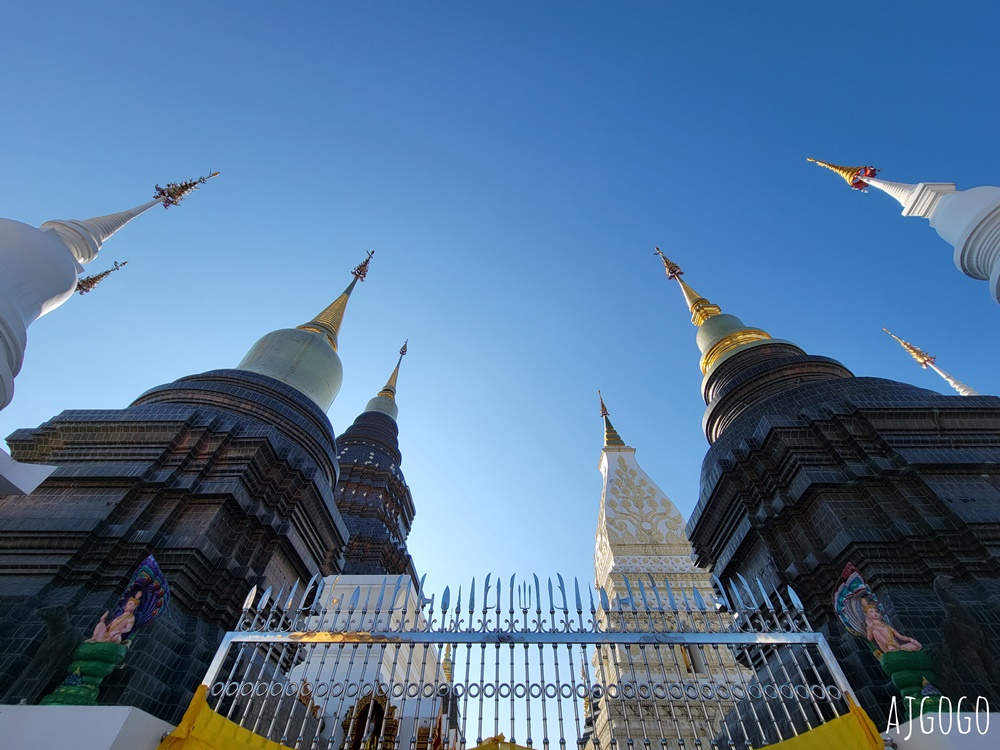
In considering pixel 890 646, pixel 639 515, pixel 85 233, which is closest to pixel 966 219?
pixel 890 646

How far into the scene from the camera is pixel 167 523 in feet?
32.0

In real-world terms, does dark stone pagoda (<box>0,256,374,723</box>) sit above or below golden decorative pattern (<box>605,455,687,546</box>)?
below

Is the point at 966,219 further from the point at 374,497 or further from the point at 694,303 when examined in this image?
the point at 374,497

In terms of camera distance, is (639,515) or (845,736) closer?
(845,736)

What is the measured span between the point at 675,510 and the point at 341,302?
693 inches

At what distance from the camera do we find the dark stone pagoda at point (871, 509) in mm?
7562

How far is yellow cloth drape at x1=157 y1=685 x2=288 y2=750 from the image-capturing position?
5.79 metres

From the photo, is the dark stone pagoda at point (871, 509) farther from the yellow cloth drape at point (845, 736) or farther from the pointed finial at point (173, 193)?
the pointed finial at point (173, 193)

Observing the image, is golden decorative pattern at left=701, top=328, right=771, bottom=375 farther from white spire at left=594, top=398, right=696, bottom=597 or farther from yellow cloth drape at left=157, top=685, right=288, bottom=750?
yellow cloth drape at left=157, top=685, right=288, bottom=750

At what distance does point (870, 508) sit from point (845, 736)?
184 inches

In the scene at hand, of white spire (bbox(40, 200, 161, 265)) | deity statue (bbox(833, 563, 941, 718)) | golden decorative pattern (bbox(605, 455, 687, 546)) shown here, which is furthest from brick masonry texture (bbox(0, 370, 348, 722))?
golden decorative pattern (bbox(605, 455, 687, 546))

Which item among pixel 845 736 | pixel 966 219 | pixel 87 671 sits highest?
pixel 966 219

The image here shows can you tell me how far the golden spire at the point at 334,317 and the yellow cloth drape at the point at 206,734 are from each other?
13.4 meters

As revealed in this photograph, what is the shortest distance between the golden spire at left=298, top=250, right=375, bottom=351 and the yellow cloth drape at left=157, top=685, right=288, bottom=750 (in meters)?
13.4
